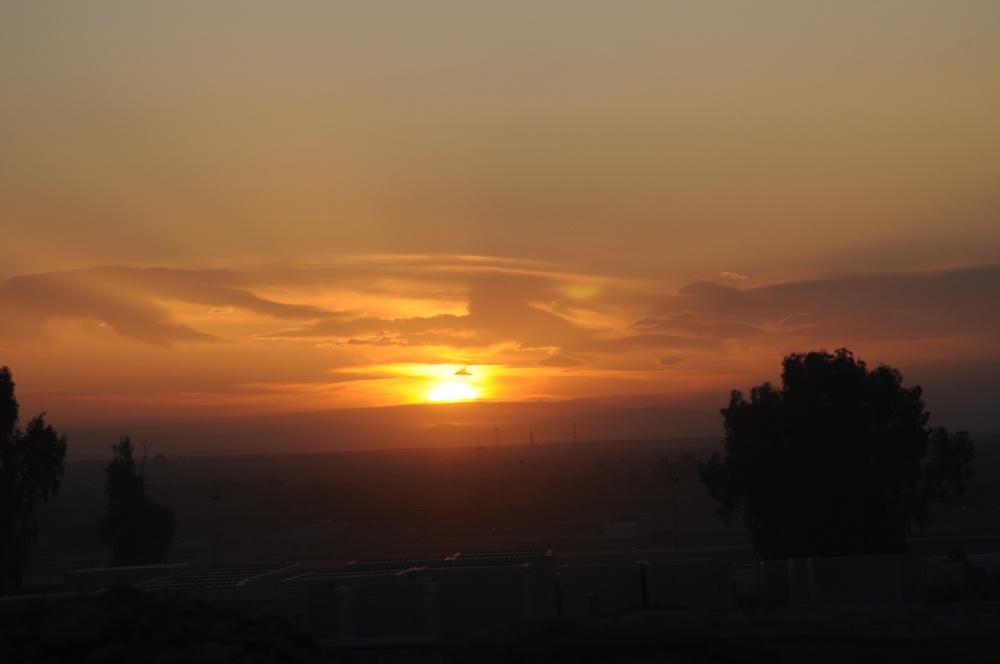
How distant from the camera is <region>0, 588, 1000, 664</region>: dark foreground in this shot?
9.63m

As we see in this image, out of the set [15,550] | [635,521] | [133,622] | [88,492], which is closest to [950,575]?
[133,622]

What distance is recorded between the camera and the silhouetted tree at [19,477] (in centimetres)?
5106

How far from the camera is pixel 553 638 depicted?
35.6 ft

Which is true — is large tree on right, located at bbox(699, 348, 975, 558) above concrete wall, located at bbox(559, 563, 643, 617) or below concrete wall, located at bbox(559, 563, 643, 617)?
above

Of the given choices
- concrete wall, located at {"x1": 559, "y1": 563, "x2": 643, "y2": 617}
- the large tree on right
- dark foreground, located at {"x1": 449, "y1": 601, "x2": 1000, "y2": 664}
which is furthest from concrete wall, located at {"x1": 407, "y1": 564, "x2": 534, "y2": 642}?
the large tree on right

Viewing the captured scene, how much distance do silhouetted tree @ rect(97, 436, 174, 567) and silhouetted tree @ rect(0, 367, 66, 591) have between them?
720cm

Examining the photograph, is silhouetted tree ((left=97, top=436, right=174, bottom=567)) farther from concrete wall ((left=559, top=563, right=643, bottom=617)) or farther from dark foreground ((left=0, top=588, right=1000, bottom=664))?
dark foreground ((left=0, top=588, right=1000, bottom=664))

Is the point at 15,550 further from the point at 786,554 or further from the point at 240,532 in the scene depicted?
the point at 240,532

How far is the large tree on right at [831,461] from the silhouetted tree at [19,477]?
36.3 m

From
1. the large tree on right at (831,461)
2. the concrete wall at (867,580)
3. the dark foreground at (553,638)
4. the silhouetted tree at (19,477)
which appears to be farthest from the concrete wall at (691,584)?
the silhouetted tree at (19,477)

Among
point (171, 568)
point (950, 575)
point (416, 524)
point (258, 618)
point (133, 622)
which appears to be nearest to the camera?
point (133, 622)

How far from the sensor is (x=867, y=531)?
46625 millimetres

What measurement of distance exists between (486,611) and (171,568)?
45.1 feet

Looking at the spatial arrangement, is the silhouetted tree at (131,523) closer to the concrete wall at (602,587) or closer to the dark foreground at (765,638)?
the concrete wall at (602,587)
